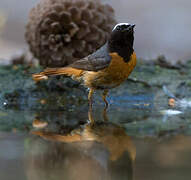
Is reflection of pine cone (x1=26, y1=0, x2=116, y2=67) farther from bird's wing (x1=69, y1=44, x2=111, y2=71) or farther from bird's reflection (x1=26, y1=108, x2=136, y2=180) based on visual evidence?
bird's reflection (x1=26, y1=108, x2=136, y2=180)

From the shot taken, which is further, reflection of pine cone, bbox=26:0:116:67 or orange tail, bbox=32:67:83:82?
reflection of pine cone, bbox=26:0:116:67

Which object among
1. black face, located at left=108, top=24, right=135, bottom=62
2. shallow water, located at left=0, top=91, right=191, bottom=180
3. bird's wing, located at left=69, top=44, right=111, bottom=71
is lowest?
shallow water, located at left=0, top=91, right=191, bottom=180

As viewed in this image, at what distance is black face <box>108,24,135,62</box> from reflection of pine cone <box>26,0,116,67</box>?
4.43 ft

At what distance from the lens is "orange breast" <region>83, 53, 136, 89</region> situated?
4.60 metres

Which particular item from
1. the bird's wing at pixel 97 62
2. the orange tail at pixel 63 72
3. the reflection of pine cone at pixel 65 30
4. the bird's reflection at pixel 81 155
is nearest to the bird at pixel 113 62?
the bird's wing at pixel 97 62

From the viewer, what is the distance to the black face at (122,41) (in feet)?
15.0

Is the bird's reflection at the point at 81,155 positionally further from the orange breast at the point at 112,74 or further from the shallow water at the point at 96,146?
the orange breast at the point at 112,74

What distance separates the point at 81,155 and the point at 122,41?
2452 millimetres

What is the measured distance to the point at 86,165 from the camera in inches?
90.1

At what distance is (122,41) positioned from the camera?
466 cm

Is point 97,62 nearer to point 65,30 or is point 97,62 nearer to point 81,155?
point 65,30

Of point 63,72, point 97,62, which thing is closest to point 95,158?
point 97,62

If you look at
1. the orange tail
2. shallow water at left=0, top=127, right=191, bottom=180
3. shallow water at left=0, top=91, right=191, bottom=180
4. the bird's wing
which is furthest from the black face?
shallow water at left=0, top=127, right=191, bottom=180

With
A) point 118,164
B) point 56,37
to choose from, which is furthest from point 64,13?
point 118,164
